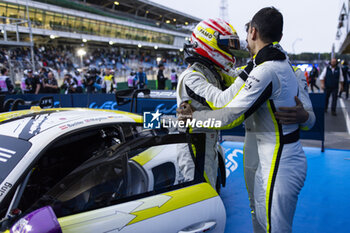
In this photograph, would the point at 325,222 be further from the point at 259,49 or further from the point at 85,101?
the point at 85,101

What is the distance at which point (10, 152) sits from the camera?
1.73 metres

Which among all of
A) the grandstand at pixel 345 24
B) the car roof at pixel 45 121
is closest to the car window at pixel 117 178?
the car roof at pixel 45 121

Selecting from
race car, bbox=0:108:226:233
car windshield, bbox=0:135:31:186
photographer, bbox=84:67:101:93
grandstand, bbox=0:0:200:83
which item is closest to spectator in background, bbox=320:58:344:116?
race car, bbox=0:108:226:233


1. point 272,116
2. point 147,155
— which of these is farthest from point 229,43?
point 147,155

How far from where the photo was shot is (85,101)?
8047 millimetres

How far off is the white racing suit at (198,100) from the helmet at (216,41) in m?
0.10

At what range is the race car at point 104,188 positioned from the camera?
1271mm

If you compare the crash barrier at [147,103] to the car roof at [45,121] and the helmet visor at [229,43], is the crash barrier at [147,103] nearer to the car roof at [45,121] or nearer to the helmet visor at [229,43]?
the car roof at [45,121]

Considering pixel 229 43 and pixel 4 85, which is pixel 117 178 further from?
pixel 4 85

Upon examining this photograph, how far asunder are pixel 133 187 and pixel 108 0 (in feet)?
171

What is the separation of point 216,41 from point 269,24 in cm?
48

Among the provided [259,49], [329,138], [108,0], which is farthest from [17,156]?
[108,0]

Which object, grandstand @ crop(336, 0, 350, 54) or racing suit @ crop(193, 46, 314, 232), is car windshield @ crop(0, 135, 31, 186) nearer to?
racing suit @ crop(193, 46, 314, 232)

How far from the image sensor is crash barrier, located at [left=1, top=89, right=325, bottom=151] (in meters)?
5.10
